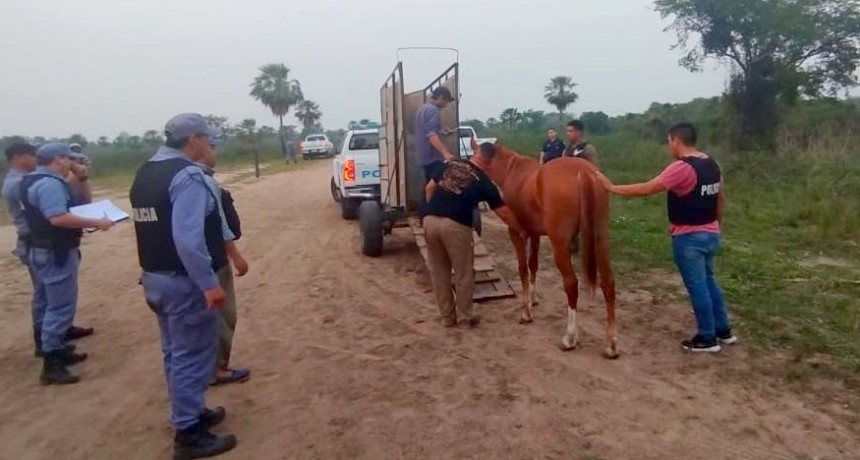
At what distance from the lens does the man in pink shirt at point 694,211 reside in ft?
15.8

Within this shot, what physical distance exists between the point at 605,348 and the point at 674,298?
1.70 m

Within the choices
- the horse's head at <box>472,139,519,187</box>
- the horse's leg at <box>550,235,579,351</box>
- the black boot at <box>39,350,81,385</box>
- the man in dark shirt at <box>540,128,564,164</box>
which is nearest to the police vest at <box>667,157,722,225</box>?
the horse's leg at <box>550,235,579,351</box>

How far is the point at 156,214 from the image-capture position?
349 centimetres

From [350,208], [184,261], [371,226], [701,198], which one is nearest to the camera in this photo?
[184,261]

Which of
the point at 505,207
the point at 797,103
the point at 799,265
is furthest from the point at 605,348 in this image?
the point at 797,103

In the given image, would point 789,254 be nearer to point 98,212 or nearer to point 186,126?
→ point 186,126

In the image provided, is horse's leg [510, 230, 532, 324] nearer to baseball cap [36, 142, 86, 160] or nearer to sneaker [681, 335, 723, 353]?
sneaker [681, 335, 723, 353]

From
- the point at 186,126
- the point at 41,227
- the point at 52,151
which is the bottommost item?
the point at 41,227

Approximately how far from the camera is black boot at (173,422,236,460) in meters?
3.78

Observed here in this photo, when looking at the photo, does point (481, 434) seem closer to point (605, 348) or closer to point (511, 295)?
point (605, 348)

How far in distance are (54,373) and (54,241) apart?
1018mm

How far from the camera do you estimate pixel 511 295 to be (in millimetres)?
6660

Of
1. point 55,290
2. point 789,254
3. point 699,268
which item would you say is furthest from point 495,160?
point 789,254

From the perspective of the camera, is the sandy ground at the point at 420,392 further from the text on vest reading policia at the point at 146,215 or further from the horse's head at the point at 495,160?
the text on vest reading policia at the point at 146,215
